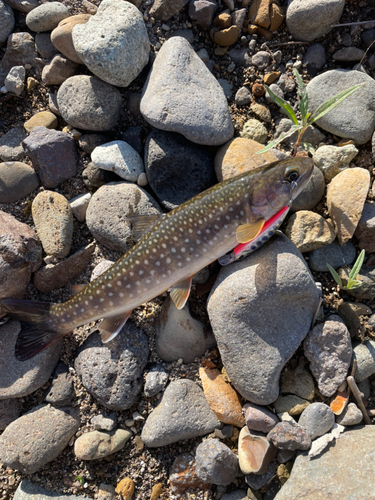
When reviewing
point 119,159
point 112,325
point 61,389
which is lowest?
point 61,389

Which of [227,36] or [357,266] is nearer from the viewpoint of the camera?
[357,266]

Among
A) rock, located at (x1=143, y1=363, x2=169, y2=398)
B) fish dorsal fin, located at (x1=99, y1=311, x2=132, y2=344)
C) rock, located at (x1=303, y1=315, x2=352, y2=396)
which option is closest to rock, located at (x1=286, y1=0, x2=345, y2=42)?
rock, located at (x1=303, y1=315, x2=352, y2=396)

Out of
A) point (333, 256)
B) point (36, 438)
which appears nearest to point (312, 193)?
point (333, 256)

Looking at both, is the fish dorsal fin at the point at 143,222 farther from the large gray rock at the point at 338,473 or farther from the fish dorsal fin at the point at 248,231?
the large gray rock at the point at 338,473

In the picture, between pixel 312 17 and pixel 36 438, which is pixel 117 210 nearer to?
pixel 36 438

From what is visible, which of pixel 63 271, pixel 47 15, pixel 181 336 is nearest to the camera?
pixel 181 336

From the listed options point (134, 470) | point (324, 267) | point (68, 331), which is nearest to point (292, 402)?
point (324, 267)

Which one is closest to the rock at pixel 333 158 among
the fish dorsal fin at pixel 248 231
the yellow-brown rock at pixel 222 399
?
the fish dorsal fin at pixel 248 231

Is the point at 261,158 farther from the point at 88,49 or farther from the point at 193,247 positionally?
the point at 88,49

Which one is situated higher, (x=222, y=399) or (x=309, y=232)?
(x=309, y=232)

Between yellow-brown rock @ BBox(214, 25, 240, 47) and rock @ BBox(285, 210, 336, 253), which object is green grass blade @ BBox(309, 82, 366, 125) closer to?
rock @ BBox(285, 210, 336, 253)
